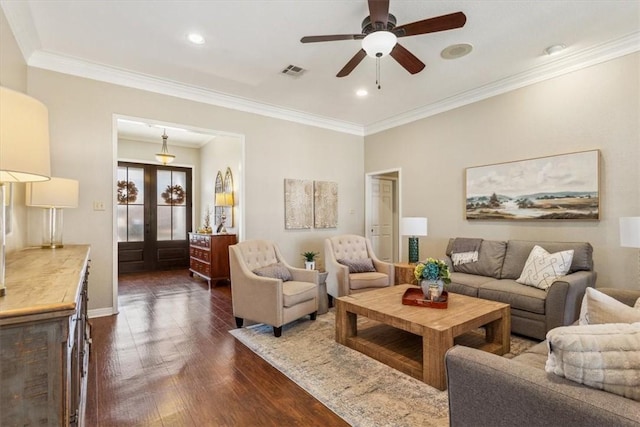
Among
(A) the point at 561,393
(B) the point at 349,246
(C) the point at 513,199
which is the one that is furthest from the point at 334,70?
(A) the point at 561,393

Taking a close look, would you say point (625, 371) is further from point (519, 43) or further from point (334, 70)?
point (334, 70)

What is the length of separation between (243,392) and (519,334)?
106 inches

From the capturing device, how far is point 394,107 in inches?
204

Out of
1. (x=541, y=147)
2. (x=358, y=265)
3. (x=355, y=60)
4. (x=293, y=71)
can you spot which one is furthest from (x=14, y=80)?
(x=541, y=147)

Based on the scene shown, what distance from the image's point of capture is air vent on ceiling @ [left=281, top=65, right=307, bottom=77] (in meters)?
3.78

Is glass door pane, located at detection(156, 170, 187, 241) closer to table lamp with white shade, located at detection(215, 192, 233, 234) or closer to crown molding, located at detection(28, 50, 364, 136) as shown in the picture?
table lamp with white shade, located at detection(215, 192, 233, 234)

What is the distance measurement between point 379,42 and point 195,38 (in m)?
1.89

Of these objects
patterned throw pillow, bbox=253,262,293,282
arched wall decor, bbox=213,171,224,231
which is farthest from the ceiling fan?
arched wall decor, bbox=213,171,224,231

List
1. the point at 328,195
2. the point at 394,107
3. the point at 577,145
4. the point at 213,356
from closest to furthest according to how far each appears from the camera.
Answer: the point at 213,356, the point at 577,145, the point at 394,107, the point at 328,195

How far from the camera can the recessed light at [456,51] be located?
10.8ft

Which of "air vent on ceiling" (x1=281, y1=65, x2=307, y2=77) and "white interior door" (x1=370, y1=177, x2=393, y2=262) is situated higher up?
"air vent on ceiling" (x1=281, y1=65, x2=307, y2=77)

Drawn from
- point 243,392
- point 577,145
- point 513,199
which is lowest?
point 243,392

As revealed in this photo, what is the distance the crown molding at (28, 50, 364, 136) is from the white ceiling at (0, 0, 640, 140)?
0.04ft

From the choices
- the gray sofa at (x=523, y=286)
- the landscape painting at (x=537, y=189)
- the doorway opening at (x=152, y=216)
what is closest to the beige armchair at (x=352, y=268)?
the gray sofa at (x=523, y=286)
